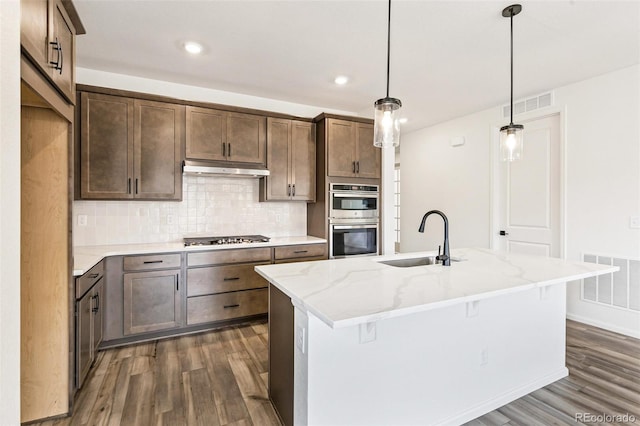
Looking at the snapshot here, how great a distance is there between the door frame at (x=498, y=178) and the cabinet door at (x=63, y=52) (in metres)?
4.44

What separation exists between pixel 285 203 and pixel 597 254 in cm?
347

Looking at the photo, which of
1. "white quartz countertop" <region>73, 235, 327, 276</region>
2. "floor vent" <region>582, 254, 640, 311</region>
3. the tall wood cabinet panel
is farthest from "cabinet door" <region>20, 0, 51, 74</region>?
"floor vent" <region>582, 254, 640, 311</region>

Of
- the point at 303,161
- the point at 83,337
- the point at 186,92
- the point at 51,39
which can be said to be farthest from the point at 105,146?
the point at 303,161

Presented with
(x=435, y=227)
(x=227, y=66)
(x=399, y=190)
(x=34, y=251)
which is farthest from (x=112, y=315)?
(x=399, y=190)

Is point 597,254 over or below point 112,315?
over

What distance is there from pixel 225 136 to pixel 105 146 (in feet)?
3.69

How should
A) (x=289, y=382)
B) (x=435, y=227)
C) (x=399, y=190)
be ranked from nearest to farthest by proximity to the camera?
(x=289, y=382) → (x=435, y=227) → (x=399, y=190)

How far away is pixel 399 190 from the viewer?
6.38 metres

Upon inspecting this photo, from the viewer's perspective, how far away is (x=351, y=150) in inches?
159

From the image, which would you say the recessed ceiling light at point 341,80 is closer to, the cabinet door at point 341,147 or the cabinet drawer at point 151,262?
the cabinet door at point 341,147

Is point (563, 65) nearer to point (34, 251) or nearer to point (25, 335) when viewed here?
point (34, 251)

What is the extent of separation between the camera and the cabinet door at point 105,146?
3008 mm

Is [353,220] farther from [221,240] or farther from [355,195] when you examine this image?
[221,240]

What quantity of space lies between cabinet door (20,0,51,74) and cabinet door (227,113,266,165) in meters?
2.04
